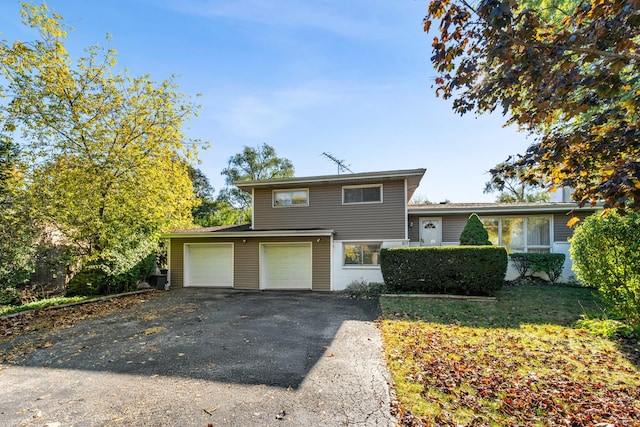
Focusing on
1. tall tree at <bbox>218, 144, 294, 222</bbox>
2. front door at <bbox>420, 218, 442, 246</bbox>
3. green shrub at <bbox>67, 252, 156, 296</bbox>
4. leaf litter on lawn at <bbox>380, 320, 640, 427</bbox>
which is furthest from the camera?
tall tree at <bbox>218, 144, 294, 222</bbox>

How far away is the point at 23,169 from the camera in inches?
379

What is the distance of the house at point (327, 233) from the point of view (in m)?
12.1

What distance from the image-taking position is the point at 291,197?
13352mm

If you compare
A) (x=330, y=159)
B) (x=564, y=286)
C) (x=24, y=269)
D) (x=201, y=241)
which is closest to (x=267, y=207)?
(x=201, y=241)

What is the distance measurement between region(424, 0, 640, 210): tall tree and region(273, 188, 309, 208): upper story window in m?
9.51

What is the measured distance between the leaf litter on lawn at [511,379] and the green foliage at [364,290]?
4749 millimetres

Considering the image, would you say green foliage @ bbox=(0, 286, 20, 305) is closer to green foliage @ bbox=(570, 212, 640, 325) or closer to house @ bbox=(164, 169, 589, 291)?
house @ bbox=(164, 169, 589, 291)

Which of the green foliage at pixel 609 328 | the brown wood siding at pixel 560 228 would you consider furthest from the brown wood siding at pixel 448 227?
the green foliage at pixel 609 328

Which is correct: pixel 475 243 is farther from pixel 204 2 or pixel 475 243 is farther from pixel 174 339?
pixel 204 2

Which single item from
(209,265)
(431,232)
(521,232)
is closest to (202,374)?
(209,265)

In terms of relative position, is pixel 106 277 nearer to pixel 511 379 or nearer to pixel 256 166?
pixel 511 379

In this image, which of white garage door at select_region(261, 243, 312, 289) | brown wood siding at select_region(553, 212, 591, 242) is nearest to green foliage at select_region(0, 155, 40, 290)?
white garage door at select_region(261, 243, 312, 289)

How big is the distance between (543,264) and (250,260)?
1222 centimetres

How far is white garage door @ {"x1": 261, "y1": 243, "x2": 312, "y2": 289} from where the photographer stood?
12.6m
